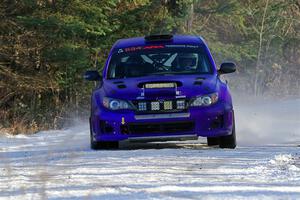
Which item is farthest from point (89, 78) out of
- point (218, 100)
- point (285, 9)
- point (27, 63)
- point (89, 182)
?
point (285, 9)

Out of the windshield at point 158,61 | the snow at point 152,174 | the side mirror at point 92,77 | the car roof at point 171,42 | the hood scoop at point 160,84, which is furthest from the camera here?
the car roof at point 171,42

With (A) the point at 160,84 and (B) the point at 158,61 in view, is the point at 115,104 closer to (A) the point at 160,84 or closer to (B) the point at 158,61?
(A) the point at 160,84

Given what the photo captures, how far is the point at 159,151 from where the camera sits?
361 inches

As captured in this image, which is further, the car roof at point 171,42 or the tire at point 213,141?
the car roof at point 171,42

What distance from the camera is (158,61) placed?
11.4 metres

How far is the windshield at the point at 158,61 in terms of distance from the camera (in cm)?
1119

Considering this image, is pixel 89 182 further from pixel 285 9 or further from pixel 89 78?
pixel 285 9

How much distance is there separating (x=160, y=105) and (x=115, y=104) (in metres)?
0.62

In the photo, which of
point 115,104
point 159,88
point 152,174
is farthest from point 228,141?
point 152,174

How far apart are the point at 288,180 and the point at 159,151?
288 cm

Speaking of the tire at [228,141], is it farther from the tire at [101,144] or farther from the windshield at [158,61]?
the tire at [101,144]

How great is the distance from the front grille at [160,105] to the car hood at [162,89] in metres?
0.08

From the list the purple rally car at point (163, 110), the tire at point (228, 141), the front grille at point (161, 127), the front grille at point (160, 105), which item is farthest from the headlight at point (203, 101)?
the tire at point (228, 141)

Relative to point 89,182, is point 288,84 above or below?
below
